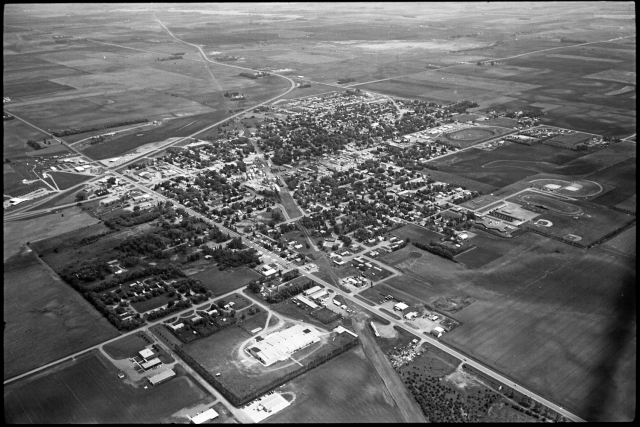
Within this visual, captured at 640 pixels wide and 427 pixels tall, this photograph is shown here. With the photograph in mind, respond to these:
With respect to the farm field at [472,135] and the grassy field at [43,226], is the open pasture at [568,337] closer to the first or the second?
the farm field at [472,135]

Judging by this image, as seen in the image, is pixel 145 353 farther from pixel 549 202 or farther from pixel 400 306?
pixel 549 202

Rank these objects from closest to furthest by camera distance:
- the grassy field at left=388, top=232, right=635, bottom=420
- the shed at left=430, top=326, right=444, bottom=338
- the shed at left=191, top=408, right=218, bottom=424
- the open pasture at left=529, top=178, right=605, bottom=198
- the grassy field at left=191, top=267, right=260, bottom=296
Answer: the shed at left=191, top=408, right=218, bottom=424 < the grassy field at left=388, top=232, right=635, bottom=420 < the shed at left=430, top=326, right=444, bottom=338 < the grassy field at left=191, top=267, right=260, bottom=296 < the open pasture at left=529, top=178, right=605, bottom=198

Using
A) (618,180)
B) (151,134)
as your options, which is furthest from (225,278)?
(151,134)

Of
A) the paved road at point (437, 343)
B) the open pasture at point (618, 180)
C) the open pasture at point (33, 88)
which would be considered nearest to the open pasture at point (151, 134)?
the paved road at point (437, 343)

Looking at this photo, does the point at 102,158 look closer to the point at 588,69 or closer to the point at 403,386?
the point at 403,386

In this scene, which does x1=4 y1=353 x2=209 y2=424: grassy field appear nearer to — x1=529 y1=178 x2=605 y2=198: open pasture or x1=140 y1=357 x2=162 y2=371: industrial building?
x1=140 y1=357 x2=162 y2=371: industrial building

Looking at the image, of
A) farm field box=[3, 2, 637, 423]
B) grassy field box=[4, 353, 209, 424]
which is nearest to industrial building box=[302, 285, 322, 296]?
farm field box=[3, 2, 637, 423]
